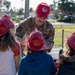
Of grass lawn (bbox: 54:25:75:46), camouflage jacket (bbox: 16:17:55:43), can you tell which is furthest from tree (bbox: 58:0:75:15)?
camouflage jacket (bbox: 16:17:55:43)

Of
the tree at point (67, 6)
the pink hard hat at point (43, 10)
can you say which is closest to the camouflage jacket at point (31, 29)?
the pink hard hat at point (43, 10)

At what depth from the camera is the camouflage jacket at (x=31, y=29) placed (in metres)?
4.68

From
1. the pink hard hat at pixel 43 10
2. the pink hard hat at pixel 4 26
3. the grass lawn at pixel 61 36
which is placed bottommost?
the grass lawn at pixel 61 36

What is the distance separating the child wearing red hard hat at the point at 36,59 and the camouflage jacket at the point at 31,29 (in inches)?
42.2

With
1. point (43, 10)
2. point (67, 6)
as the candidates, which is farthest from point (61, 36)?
point (67, 6)

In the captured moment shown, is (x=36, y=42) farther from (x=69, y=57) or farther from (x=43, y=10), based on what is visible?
(x=43, y=10)

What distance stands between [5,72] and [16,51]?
31 centimetres

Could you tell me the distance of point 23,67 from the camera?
3627mm

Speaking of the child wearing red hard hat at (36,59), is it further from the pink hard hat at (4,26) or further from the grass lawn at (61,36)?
the grass lawn at (61,36)

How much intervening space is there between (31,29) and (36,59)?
1.24m

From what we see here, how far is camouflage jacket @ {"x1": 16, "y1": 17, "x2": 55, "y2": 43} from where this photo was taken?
4.68 m

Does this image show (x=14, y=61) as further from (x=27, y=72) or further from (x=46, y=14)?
(x=46, y=14)

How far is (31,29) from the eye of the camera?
4.70 m

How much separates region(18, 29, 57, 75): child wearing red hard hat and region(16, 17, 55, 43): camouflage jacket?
1.07m
